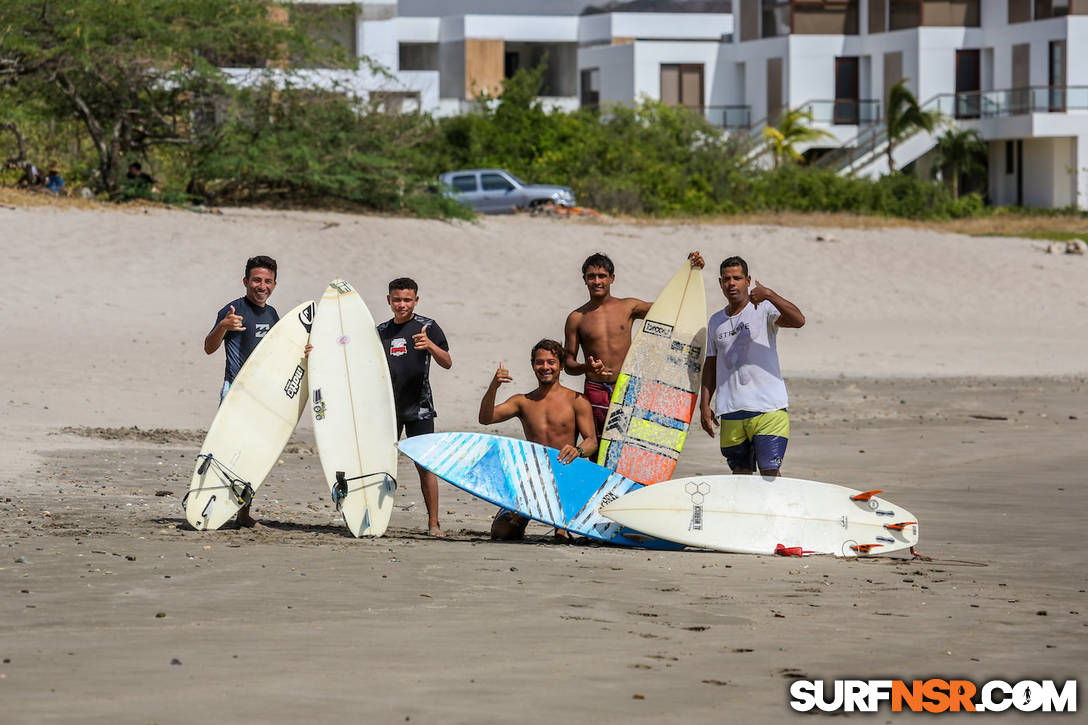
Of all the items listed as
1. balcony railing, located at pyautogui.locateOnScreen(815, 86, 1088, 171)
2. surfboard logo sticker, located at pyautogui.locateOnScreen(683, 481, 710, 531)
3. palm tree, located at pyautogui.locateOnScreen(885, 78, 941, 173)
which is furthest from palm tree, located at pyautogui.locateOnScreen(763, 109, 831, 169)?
surfboard logo sticker, located at pyautogui.locateOnScreen(683, 481, 710, 531)

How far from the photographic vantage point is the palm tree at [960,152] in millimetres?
38594

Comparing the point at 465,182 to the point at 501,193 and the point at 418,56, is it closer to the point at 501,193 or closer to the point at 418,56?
the point at 501,193

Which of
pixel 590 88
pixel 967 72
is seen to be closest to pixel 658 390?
pixel 967 72

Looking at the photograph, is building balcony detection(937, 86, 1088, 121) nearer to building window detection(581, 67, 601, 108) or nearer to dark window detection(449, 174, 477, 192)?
building window detection(581, 67, 601, 108)

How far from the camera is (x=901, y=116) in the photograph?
37281 mm

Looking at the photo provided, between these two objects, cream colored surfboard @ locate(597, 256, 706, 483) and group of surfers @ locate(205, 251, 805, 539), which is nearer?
group of surfers @ locate(205, 251, 805, 539)

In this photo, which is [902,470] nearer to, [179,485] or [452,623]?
[179,485]

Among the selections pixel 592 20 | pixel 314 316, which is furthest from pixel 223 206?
pixel 592 20

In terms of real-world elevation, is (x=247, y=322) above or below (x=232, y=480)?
above

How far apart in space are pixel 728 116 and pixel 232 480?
37.7 metres

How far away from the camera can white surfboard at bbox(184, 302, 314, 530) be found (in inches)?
302

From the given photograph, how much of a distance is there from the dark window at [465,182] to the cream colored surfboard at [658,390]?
2159 centimetres

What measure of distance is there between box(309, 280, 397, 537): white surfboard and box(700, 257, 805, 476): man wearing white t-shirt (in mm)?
1763

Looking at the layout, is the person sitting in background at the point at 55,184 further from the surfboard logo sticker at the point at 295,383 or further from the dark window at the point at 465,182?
the surfboard logo sticker at the point at 295,383
